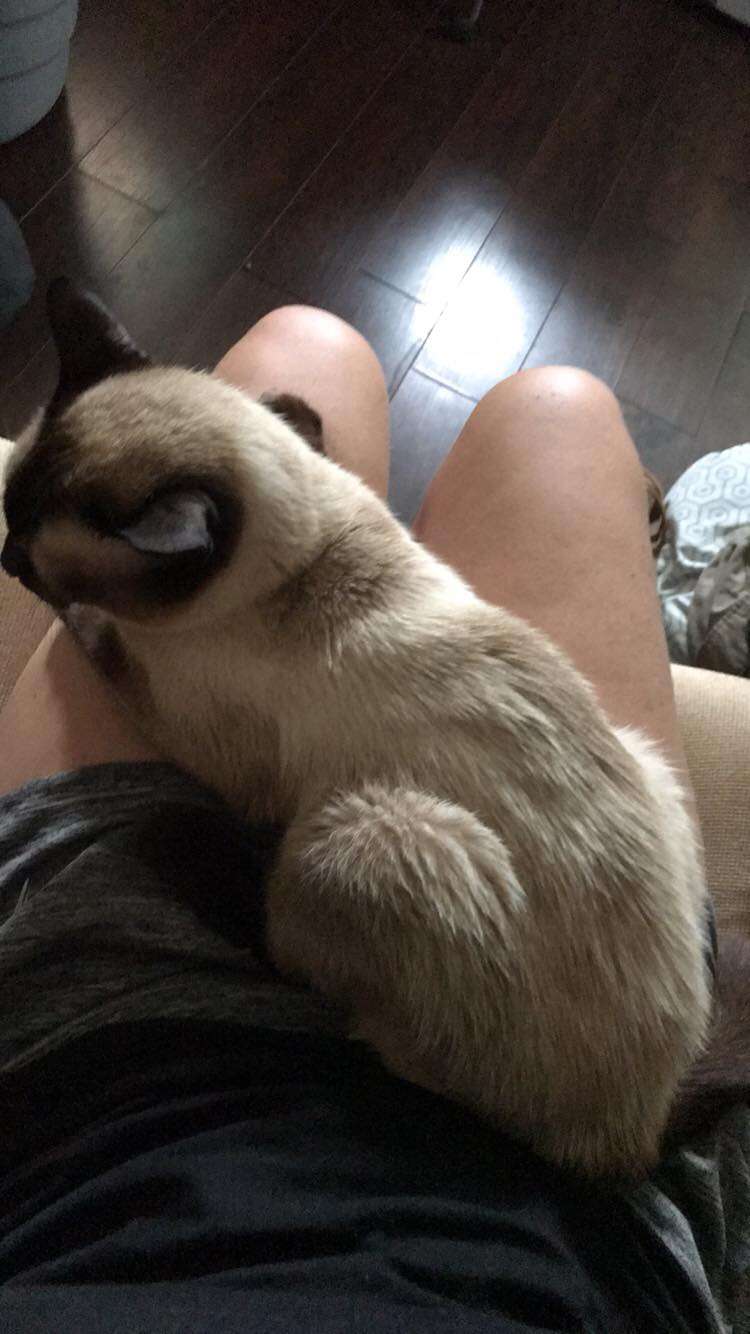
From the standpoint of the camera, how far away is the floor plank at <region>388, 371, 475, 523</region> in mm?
1806

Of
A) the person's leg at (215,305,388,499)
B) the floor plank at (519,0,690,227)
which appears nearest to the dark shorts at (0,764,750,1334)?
the person's leg at (215,305,388,499)

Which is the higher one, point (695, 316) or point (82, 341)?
point (82, 341)


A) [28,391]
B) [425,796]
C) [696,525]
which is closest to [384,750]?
[425,796]

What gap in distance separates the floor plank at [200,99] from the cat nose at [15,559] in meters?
1.41

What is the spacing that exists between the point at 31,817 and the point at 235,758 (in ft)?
0.69

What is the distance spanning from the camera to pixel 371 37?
7.42 ft

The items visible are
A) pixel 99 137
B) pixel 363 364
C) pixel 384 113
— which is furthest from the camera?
pixel 384 113

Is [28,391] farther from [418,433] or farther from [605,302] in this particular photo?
[605,302]

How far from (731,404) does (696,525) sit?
56 centimetres

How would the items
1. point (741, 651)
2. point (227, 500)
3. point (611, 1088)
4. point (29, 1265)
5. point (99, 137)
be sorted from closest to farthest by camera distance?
point (29, 1265), point (611, 1088), point (227, 500), point (741, 651), point (99, 137)

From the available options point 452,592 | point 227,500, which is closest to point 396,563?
point 452,592

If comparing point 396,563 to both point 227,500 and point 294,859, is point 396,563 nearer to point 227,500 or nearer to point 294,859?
point 227,500

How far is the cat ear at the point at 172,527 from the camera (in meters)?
0.72

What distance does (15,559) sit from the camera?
89 cm
